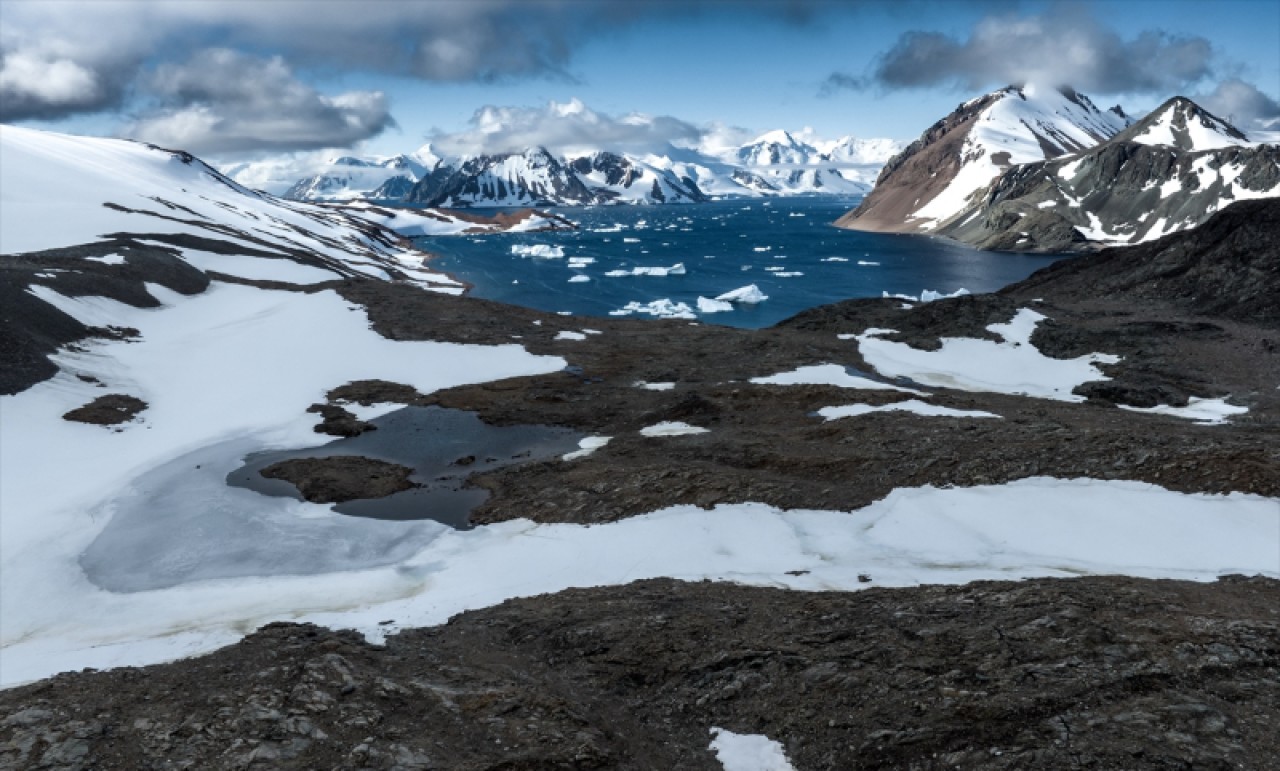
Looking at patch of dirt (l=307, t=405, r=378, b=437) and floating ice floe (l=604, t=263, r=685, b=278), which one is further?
floating ice floe (l=604, t=263, r=685, b=278)

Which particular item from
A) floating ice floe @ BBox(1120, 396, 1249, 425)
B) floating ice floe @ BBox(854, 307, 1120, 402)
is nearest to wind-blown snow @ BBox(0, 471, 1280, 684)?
floating ice floe @ BBox(1120, 396, 1249, 425)

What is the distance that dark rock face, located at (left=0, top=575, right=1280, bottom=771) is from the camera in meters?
11.3

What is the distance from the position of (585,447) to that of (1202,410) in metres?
32.4

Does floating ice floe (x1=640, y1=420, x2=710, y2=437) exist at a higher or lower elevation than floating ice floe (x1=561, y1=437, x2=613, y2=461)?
higher

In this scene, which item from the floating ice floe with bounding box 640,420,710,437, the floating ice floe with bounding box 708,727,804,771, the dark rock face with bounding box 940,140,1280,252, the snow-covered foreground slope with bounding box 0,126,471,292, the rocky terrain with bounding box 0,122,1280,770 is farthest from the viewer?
the dark rock face with bounding box 940,140,1280,252

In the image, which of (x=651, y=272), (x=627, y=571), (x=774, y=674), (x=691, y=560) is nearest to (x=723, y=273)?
(x=651, y=272)

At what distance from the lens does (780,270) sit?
133 metres

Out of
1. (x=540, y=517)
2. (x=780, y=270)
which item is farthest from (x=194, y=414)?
(x=780, y=270)

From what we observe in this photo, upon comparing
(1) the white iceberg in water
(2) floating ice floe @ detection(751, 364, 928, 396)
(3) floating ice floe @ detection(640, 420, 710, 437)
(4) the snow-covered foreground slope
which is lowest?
(3) floating ice floe @ detection(640, 420, 710, 437)

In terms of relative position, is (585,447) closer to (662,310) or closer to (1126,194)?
(662,310)

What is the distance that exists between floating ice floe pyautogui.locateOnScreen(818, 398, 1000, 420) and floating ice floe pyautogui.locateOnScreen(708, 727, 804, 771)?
74.4 ft

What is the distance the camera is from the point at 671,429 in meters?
34.5

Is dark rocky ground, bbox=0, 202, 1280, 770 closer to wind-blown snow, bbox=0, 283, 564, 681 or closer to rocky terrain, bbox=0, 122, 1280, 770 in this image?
rocky terrain, bbox=0, 122, 1280, 770

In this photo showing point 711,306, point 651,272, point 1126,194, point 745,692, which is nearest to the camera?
point 745,692
